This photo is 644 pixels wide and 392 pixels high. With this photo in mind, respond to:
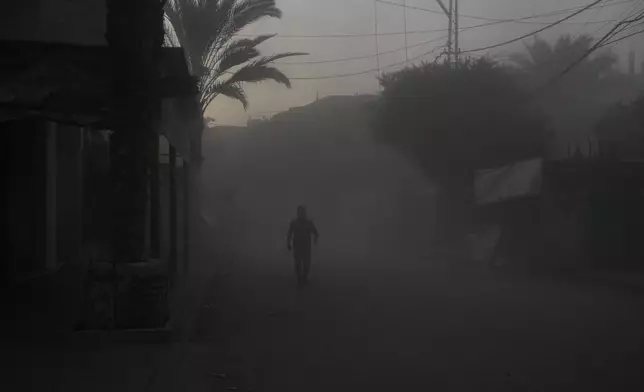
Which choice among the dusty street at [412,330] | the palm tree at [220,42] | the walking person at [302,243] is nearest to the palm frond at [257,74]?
the palm tree at [220,42]

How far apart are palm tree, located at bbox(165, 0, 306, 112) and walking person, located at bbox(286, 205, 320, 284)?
24.0 feet

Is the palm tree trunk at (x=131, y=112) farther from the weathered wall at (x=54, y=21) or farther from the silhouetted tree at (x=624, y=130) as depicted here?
the silhouetted tree at (x=624, y=130)

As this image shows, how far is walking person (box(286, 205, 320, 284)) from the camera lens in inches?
647

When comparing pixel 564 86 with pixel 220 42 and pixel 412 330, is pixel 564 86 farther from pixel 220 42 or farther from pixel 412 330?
pixel 412 330

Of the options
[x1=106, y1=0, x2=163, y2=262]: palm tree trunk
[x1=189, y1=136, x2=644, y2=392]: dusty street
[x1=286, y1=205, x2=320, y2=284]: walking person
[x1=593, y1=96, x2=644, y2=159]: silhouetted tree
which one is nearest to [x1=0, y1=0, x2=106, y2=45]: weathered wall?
[x1=106, y1=0, x2=163, y2=262]: palm tree trunk

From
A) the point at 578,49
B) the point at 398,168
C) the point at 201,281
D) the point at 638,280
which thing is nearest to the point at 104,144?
the point at 201,281

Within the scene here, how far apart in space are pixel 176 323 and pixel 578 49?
3402 centimetres

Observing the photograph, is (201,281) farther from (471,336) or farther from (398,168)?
(398,168)

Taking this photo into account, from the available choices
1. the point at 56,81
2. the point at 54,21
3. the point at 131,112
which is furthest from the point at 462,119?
the point at 56,81

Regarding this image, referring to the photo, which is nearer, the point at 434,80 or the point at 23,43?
the point at 23,43

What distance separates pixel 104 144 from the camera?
21.0 m

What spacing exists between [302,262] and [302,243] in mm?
398

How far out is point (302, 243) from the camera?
16.8m

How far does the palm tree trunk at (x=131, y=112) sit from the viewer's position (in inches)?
364
